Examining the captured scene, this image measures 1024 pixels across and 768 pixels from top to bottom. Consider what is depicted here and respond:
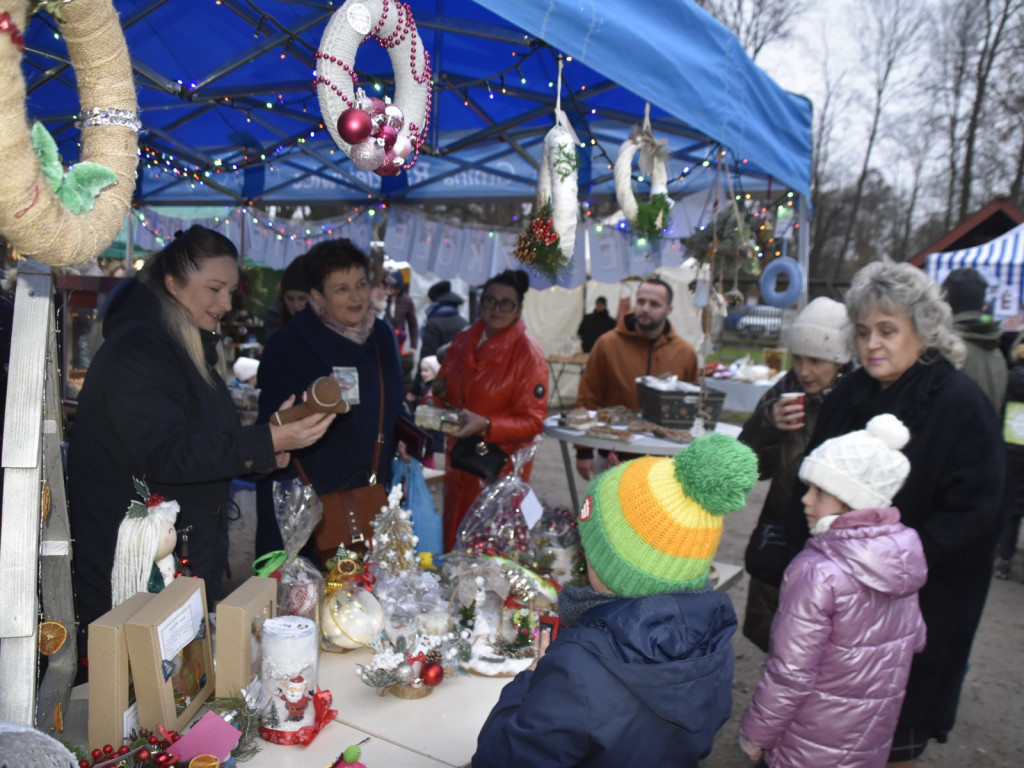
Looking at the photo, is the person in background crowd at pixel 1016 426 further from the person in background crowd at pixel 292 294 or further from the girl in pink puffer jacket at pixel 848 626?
the person in background crowd at pixel 292 294

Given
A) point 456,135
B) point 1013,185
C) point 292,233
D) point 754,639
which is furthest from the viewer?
point 1013,185

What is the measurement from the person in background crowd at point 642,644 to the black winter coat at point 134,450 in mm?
1026

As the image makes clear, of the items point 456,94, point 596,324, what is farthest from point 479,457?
point 596,324

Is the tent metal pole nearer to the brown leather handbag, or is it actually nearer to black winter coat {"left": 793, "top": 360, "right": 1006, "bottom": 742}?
black winter coat {"left": 793, "top": 360, "right": 1006, "bottom": 742}

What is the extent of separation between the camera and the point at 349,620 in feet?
6.22

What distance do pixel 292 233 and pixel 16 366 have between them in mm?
6544

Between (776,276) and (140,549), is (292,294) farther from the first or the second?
(776,276)

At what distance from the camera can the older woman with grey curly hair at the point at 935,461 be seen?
2.10 metres

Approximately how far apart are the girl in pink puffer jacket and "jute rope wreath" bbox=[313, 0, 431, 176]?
1514 mm

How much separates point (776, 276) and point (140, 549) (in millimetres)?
3770

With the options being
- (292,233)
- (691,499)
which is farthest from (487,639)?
(292,233)

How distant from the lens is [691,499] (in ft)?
4.36

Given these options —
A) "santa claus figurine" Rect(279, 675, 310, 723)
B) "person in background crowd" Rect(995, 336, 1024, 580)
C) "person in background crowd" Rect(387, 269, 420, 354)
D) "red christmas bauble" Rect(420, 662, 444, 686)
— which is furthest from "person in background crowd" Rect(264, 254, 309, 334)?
"person in background crowd" Rect(387, 269, 420, 354)

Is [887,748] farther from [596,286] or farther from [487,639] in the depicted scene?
[596,286]
